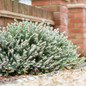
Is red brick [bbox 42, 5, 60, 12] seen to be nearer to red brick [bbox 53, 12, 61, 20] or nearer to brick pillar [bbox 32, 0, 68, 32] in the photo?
brick pillar [bbox 32, 0, 68, 32]

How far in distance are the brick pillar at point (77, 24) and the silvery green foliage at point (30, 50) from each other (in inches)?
166

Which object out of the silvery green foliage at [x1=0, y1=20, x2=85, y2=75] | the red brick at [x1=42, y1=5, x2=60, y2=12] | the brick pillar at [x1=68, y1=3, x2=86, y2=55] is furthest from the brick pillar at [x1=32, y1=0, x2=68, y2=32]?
the silvery green foliage at [x1=0, y1=20, x2=85, y2=75]

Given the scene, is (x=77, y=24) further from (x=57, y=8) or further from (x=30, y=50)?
(x=30, y=50)

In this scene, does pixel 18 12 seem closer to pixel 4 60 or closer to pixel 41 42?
pixel 41 42

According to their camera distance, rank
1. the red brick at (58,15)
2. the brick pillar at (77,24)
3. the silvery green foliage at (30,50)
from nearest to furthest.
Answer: the silvery green foliage at (30,50) → the red brick at (58,15) → the brick pillar at (77,24)

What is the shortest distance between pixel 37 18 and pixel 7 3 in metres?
1.41

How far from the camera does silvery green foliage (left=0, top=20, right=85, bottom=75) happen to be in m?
4.64

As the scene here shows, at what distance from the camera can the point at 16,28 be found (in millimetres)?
5016

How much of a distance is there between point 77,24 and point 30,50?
5.39 m

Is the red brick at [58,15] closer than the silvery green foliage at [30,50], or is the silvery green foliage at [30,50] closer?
the silvery green foliage at [30,50]

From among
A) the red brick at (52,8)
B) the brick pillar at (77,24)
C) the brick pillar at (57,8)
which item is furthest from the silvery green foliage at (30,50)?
the brick pillar at (77,24)

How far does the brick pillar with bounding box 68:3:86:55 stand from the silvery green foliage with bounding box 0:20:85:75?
422cm

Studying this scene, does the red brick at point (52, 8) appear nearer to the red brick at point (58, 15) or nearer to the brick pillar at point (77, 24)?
the red brick at point (58, 15)

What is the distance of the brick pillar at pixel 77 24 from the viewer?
9.60m
